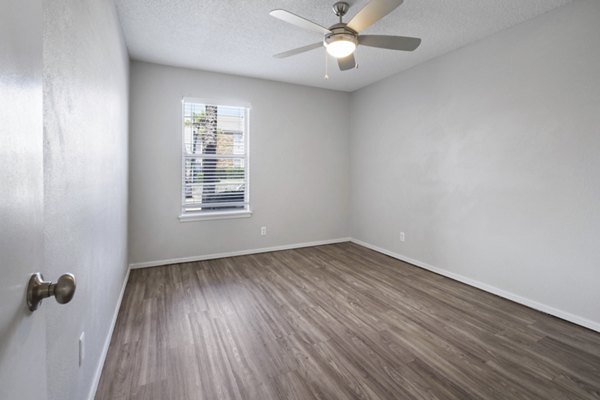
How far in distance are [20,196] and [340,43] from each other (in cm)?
236

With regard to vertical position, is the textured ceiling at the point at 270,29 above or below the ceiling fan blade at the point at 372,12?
above

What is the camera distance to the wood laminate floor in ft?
5.50

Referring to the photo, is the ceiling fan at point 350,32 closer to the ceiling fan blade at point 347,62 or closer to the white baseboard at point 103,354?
the ceiling fan blade at point 347,62

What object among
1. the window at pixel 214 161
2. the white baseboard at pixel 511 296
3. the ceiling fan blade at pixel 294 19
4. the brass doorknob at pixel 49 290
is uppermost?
the ceiling fan blade at pixel 294 19

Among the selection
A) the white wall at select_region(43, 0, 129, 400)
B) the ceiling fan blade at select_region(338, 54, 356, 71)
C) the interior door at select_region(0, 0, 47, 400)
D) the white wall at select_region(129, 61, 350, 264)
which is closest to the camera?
the interior door at select_region(0, 0, 47, 400)

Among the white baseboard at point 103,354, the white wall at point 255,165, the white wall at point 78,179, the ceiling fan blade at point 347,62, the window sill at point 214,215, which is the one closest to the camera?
the white wall at point 78,179

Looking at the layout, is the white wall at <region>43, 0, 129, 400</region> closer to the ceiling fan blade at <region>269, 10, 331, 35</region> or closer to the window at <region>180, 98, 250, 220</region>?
the ceiling fan blade at <region>269, 10, 331, 35</region>

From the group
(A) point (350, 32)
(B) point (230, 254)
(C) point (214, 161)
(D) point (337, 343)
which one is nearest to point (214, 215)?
(B) point (230, 254)

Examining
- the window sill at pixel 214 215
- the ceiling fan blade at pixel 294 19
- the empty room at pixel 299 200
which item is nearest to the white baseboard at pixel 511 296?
the empty room at pixel 299 200

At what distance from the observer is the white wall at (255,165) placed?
3.67 metres

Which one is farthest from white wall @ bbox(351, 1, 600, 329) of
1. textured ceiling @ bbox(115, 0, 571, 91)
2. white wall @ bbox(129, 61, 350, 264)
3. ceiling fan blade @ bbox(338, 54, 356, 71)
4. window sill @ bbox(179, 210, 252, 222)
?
window sill @ bbox(179, 210, 252, 222)

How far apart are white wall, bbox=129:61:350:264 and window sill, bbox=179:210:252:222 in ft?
0.22

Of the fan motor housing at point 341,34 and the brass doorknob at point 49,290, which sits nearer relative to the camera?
the brass doorknob at point 49,290

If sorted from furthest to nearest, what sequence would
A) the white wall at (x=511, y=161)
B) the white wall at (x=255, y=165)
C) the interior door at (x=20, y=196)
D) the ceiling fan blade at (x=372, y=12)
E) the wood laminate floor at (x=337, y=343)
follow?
the white wall at (x=255, y=165) < the white wall at (x=511, y=161) < the ceiling fan blade at (x=372, y=12) < the wood laminate floor at (x=337, y=343) < the interior door at (x=20, y=196)
